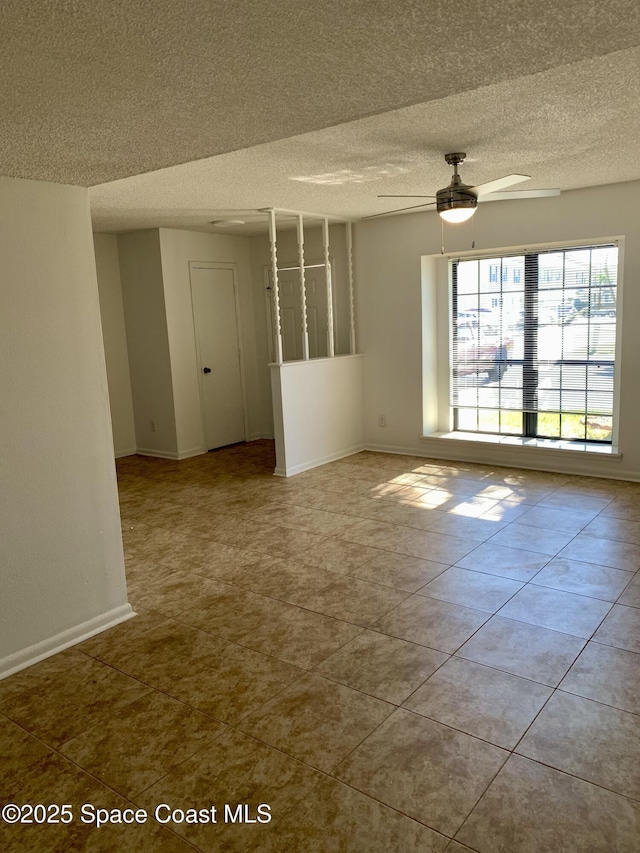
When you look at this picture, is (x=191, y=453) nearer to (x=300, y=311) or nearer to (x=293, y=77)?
(x=300, y=311)

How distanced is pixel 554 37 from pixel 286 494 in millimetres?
4119

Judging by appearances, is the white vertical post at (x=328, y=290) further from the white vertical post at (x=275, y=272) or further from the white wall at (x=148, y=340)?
the white wall at (x=148, y=340)

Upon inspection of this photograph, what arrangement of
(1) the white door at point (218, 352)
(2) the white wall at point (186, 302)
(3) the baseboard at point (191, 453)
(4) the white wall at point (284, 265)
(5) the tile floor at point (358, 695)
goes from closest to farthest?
(5) the tile floor at point (358, 695)
(2) the white wall at point (186, 302)
(4) the white wall at point (284, 265)
(3) the baseboard at point (191, 453)
(1) the white door at point (218, 352)

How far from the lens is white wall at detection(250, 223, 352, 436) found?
263 inches

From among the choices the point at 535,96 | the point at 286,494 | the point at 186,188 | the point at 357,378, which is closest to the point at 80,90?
the point at 535,96

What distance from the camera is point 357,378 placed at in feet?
22.1

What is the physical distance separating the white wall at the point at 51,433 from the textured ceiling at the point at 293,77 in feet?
0.96

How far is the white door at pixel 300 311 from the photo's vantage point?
6.86 metres

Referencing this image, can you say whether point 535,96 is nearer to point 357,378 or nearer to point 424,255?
point 424,255

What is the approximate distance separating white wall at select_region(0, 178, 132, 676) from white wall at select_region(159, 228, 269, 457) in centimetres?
369

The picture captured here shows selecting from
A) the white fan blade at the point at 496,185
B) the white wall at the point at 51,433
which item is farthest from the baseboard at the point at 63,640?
the white fan blade at the point at 496,185

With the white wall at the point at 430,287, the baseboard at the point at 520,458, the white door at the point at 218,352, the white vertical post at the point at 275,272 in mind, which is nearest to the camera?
the white wall at the point at 430,287

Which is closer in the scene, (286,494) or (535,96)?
(535,96)

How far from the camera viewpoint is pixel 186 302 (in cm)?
679
